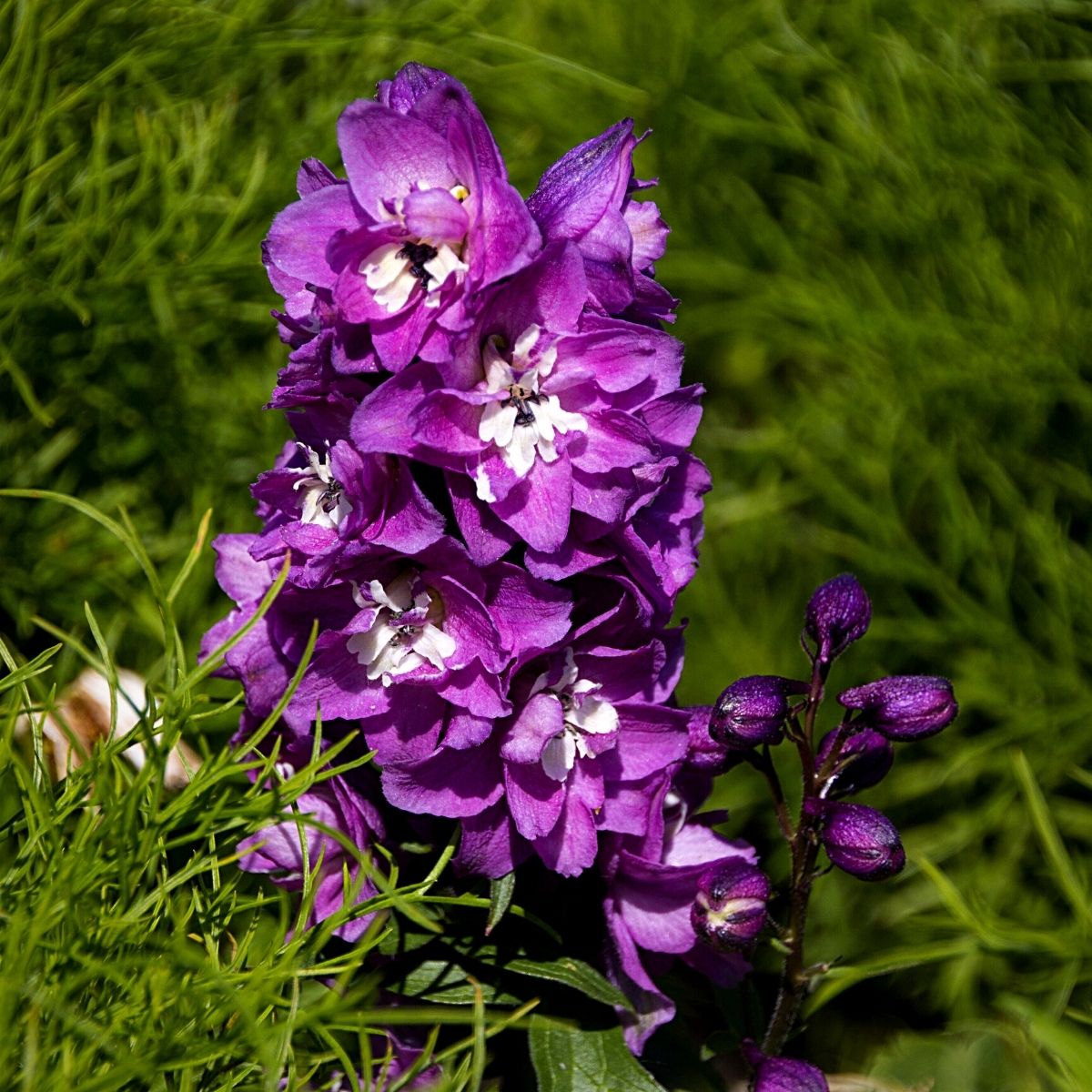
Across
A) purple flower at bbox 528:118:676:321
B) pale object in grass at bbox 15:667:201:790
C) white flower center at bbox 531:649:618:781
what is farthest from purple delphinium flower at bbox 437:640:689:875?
pale object in grass at bbox 15:667:201:790

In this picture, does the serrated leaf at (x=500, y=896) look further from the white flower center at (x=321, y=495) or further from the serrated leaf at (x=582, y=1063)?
the white flower center at (x=321, y=495)

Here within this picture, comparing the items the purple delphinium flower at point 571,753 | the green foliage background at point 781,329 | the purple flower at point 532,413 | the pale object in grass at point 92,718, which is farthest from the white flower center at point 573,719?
the green foliage background at point 781,329

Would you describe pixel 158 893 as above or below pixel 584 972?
above

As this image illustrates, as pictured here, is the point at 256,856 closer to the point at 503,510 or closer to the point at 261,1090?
the point at 261,1090

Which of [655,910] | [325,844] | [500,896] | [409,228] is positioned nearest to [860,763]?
[655,910]

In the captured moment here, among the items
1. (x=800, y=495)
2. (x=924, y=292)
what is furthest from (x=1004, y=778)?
(x=924, y=292)

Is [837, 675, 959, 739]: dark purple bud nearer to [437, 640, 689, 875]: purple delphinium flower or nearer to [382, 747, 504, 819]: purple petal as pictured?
[437, 640, 689, 875]: purple delphinium flower
